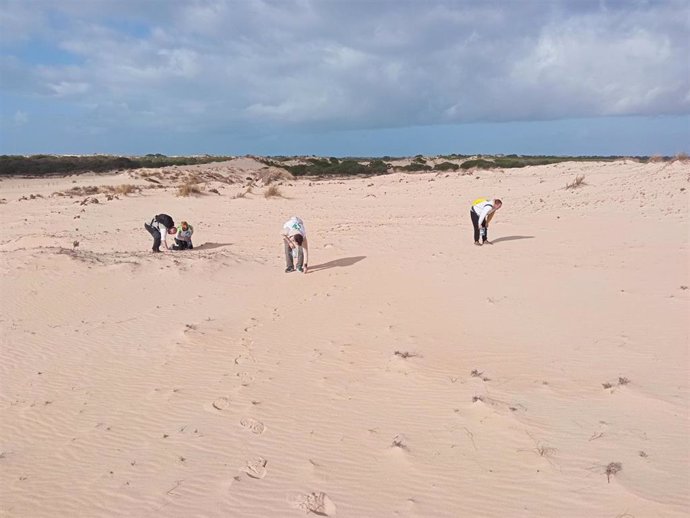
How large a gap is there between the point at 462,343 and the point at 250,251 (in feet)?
25.9

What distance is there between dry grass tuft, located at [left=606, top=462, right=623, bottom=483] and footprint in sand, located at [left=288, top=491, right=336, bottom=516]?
191 centimetres

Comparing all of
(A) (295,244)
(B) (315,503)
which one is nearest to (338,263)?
(A) (295,244)

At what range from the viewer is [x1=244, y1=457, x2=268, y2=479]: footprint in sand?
4.19 meters

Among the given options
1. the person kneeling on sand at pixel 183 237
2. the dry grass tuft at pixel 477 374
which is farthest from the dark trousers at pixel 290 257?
the dry grass tuft at pixel 477 374

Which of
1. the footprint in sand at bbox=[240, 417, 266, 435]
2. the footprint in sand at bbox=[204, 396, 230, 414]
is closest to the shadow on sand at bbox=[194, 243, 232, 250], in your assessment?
the footprint in sand at bbox=[204, 396, 230, 414]

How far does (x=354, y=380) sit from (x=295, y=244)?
5054 millimetres

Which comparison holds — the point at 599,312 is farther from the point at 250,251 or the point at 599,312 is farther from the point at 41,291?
the point at 41,291

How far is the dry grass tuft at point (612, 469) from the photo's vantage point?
12.6 feet

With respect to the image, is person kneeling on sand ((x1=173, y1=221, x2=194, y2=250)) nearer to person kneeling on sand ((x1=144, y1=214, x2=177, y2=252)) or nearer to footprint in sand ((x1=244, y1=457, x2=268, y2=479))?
person kneeling on sand ((x1=144, y1=214, x2=177, y2=252))

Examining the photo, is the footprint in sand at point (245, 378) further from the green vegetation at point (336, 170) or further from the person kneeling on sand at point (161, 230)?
the green vegetation at point (336, 170)

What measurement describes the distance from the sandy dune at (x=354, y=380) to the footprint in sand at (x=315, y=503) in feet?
0.05

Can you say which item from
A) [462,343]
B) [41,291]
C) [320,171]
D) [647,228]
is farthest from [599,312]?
[320,171]

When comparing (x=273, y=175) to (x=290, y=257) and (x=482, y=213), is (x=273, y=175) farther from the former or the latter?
(x=290, y=257)

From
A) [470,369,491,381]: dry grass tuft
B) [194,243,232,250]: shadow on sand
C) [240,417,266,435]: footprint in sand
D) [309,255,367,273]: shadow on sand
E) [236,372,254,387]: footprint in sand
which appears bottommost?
[240,417,266,435]: footprint in sand
